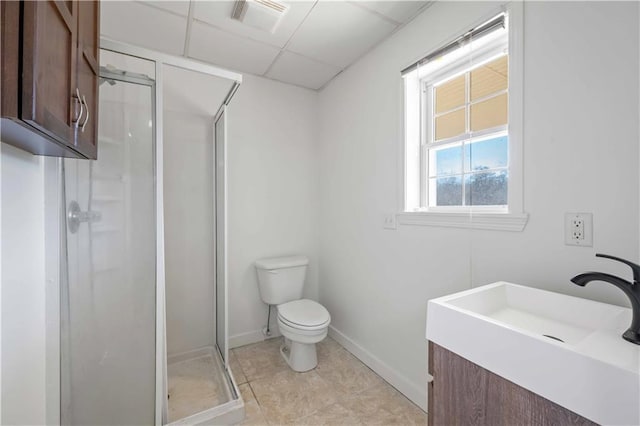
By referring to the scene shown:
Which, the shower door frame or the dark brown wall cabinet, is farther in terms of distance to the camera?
the shower door frame

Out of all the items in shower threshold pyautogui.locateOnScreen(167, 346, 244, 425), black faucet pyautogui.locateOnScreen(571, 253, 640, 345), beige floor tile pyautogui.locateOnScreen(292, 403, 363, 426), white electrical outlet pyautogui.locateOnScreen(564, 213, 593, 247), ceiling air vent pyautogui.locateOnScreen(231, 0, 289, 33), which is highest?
ceiling air vent pyautogui.locateOnScreen(231, 0, 289, 33)

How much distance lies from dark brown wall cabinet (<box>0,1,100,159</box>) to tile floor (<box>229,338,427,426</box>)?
1620 millimetres

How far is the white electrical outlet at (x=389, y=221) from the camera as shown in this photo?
71.3 inches

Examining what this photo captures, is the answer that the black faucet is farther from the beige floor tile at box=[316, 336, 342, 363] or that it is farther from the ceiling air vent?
the ceiling air vent

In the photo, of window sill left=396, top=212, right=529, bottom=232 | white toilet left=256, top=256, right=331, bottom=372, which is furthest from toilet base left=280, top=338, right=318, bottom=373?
window sill left=396, top=212, right=529, bottom=232

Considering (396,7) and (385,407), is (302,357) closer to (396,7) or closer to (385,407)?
(385,407)

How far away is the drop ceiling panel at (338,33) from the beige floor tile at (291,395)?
2360 millimetres

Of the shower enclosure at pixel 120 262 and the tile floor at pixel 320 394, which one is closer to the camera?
the shower enclosure at pixel 120 262

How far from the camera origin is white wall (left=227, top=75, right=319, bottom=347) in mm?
2330

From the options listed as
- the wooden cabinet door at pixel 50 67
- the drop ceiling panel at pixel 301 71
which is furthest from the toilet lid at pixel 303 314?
the drop ceiling panel at pixel 301 71

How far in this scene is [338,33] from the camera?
1.81m

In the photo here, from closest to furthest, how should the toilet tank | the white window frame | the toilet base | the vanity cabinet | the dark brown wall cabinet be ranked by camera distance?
1. the dark brown wall cabinet
2. the vanity cabinet
3. the white window frame
4. the toilet base
5. the toilet tank

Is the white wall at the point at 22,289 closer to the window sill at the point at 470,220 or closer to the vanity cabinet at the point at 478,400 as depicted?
the vanity cabinet at the point at 478,400

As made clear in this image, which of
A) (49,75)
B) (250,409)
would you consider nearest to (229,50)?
(49,75)
